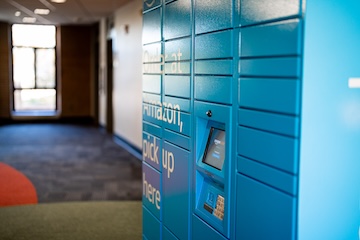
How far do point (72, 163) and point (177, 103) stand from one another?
17.3 feet

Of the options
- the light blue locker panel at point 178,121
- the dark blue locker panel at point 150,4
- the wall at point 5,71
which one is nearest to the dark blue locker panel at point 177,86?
the light blue locker panel at point 178,121

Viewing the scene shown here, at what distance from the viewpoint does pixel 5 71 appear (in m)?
13.9

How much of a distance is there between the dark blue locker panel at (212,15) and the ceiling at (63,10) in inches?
267

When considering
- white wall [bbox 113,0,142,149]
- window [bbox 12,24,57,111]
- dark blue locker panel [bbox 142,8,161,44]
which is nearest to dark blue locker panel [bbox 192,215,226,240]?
dark blue locker panel [bbox 142,8,161,44]

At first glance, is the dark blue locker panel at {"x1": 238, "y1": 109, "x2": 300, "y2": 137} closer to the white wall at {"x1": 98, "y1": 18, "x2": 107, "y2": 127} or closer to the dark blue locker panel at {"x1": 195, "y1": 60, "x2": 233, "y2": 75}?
the dark blue locker panel at {"x1": 195, "y1": 60, "x2": 233, "y2": 75}

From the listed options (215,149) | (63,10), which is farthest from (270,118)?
(63,10)

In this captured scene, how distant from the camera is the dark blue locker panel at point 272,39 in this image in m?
1.80

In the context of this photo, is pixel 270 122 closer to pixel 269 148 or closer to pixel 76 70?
pixel 269 148

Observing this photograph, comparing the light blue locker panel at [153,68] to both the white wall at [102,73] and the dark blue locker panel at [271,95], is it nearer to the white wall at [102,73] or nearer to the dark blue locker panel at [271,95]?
the dark blue locker panel at [271,95]

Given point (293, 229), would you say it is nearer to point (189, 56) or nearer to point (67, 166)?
point (189, 56)

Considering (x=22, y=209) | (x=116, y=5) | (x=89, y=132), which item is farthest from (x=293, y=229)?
(x=89, y=132)

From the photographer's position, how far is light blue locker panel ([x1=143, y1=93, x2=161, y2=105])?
335 centimetres

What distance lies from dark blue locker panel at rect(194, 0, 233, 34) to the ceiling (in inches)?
267

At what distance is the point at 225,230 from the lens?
7.82ft
